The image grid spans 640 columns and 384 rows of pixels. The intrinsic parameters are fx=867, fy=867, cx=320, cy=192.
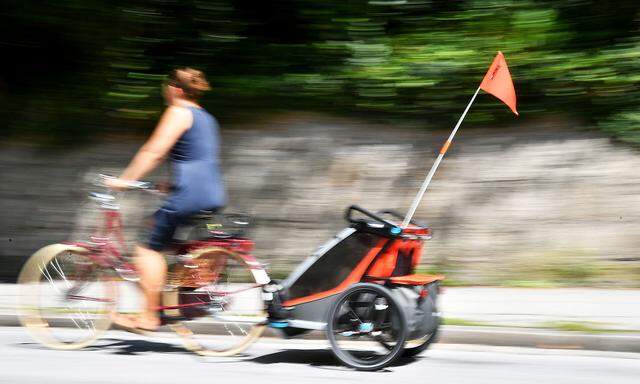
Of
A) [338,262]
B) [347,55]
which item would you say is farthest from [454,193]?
[338,262]

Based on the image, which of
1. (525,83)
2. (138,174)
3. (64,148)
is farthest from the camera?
(64,148)

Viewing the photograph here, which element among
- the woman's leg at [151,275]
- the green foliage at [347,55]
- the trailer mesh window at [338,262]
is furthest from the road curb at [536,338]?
the green foliage at [347,55]

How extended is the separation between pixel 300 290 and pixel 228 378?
767 millimetres

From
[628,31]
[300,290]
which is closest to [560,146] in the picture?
[628,31]

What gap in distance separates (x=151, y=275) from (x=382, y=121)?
12.8ft

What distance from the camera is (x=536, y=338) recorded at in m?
6.42

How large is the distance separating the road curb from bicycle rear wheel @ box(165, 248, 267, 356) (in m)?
0.27

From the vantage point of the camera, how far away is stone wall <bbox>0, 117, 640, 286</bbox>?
8.77 metres

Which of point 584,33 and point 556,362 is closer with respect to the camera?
point 556,362

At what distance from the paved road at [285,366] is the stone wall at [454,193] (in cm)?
256

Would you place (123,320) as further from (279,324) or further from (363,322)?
(363,322)

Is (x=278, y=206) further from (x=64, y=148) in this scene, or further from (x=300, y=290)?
(x=300, y=290)

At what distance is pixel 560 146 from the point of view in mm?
8883

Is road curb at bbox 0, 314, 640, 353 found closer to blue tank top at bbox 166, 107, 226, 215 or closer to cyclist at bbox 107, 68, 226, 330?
cyclist at bbox 107, 68, 226, 330
